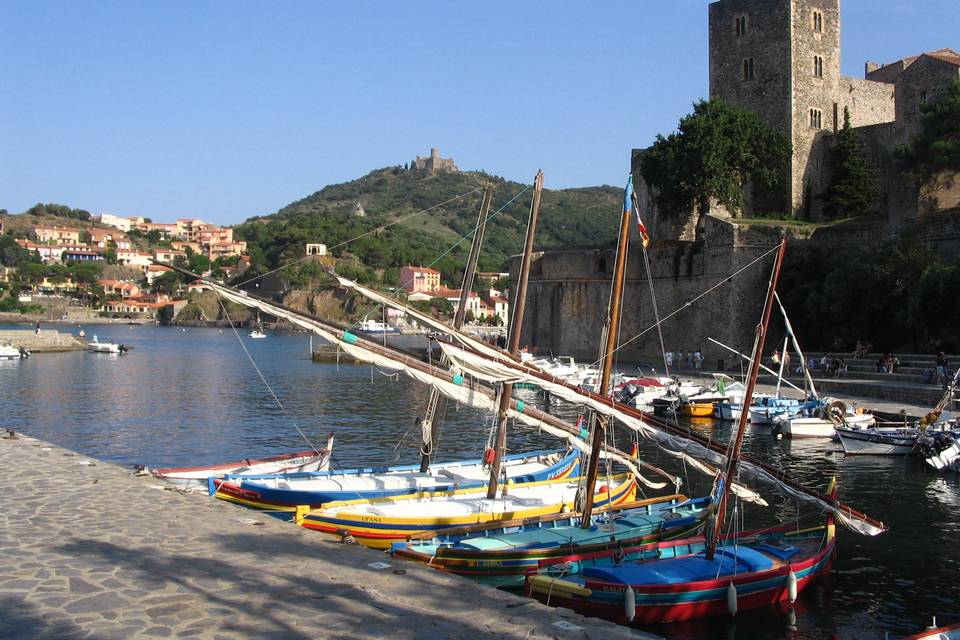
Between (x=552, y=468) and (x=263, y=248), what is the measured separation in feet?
588

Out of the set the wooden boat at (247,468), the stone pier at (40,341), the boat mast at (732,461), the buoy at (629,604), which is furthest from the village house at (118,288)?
the buoy at (629,604)

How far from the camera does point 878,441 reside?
24719mm

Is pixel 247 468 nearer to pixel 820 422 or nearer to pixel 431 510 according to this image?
pixel 431 510

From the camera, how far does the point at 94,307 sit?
574 feet

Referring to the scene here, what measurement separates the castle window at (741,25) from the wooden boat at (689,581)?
43030mm

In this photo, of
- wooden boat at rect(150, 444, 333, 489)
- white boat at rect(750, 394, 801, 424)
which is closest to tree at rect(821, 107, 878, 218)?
white boat at rect(750, 394, 801, 424)

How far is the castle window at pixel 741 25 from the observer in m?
51.1

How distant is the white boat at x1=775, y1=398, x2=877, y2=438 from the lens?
27816mm

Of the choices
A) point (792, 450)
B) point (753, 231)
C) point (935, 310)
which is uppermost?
point (753, 231)

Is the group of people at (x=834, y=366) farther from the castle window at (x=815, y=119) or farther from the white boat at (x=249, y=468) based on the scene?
the white boat at (x=249, y=468)

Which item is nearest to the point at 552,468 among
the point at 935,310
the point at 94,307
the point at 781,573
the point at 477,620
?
the point at 781,573

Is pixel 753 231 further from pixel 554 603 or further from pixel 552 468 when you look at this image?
pixel 554 603

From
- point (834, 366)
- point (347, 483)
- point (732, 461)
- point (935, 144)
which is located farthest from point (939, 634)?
point (935, 144)

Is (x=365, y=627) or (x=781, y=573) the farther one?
(x=781, y=573)
